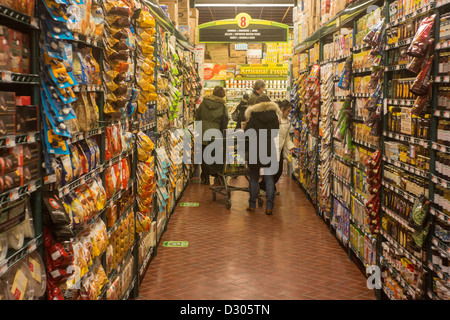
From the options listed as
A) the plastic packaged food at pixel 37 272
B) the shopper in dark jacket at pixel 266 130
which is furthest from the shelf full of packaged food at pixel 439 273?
the shopper in dark jacket at pixel 266 130

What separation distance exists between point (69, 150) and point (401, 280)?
2.70 m

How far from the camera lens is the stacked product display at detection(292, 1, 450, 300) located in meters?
3.25

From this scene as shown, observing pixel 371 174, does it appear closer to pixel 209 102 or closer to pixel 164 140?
pixel 164 140

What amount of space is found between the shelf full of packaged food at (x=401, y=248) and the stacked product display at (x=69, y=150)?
85.4 inches

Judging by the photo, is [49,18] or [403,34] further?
[403,34]

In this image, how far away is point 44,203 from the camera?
2.36m

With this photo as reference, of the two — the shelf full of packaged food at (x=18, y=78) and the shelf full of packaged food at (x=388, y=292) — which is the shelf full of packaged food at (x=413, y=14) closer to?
the shelf full of packaged food at (x=388, y=292)

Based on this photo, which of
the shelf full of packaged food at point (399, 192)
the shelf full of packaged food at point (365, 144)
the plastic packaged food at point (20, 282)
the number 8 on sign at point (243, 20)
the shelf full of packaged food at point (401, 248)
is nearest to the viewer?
the plastic packaged food at point (20, 282)

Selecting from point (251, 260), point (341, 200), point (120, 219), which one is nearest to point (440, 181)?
point (120, 219)

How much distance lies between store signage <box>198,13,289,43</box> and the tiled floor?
5.48 meters

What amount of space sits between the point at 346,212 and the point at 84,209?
3839mm

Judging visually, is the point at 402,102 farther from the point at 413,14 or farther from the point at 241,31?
the point at 241,31

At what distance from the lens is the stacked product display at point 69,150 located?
7.04 ft
